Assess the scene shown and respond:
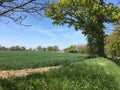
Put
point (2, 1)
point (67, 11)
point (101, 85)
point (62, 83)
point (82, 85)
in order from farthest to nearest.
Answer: point (67, 11) < point (101, 85) < point (82, 85) < point (62, 83) < point (2, 1)

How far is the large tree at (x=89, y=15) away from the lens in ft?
160

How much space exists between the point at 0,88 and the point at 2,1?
2510 mm

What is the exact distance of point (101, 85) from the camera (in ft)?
43.9

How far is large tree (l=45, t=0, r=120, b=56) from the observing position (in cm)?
4862

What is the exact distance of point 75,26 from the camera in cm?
5056

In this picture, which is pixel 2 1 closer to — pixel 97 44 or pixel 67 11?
pixel 67 11

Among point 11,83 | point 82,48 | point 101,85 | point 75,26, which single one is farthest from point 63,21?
point 82,48

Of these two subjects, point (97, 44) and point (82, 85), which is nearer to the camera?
point (82, 85)

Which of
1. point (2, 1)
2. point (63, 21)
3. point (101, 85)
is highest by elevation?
point (63, 21)

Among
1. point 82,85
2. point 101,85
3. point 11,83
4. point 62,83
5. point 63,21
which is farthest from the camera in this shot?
point 63,21

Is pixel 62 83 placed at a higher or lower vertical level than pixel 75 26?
lower

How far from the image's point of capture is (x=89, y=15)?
49.5 metres

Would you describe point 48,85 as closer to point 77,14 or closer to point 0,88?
point 0,88

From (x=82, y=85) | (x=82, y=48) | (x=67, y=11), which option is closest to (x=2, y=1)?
(x=82, y=85)
